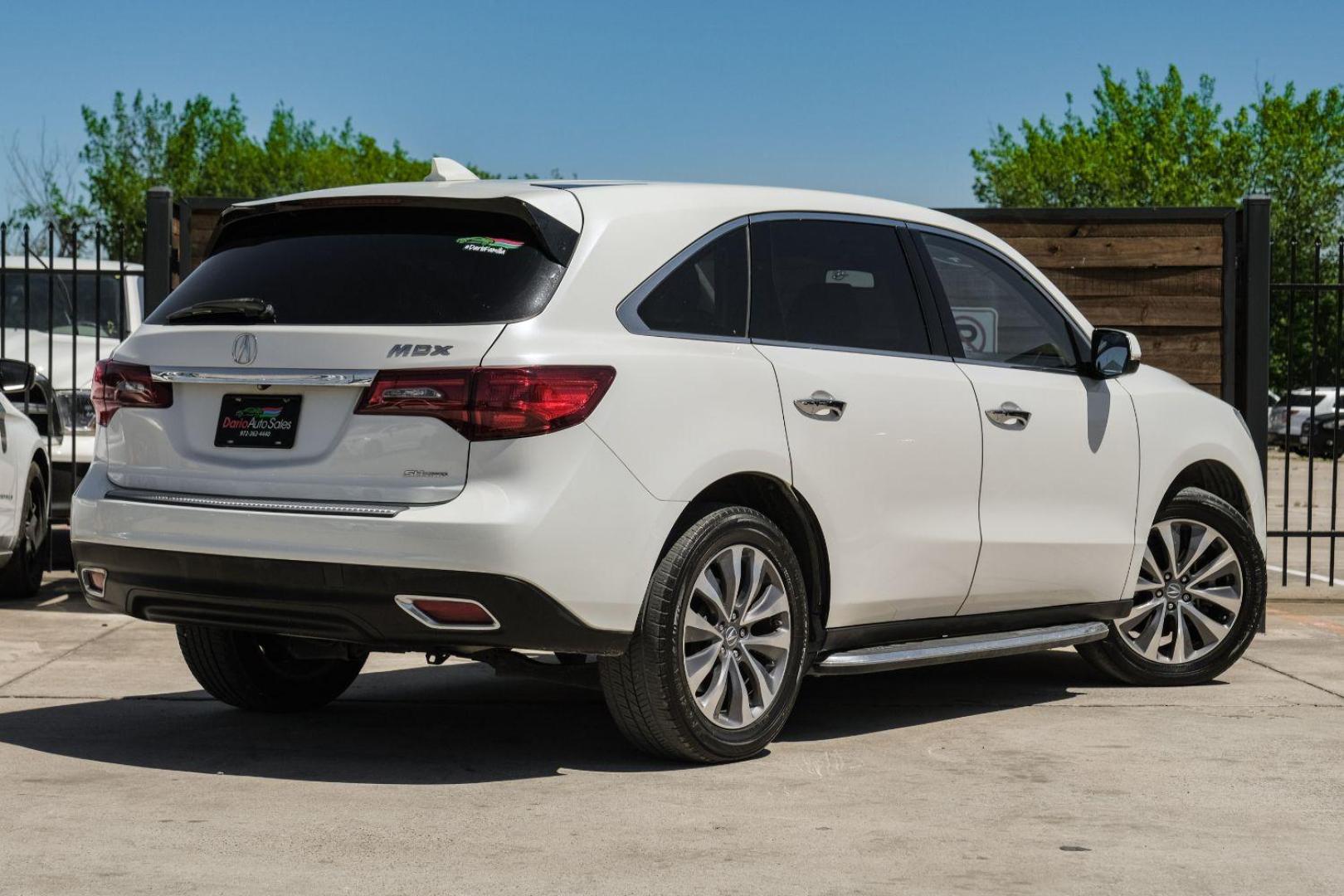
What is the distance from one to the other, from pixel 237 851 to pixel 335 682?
7.58 feet

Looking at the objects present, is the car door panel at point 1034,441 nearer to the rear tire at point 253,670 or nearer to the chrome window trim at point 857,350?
the chrome window trim at point 857,350

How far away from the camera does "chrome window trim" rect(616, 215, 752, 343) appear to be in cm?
537

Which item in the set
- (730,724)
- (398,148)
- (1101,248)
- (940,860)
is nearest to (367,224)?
(730,724)

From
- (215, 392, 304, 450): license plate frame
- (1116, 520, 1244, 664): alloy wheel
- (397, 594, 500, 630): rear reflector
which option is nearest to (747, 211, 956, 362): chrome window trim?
(397, 594, 500, 630): rear reflector

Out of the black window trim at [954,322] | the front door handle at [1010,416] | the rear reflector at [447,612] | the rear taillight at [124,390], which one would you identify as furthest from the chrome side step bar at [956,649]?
the rear taillight at [124,390]

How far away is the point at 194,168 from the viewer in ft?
188

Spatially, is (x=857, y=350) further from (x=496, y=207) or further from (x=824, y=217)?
(x=496, y=207)

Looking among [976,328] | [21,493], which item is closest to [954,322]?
[976,328]

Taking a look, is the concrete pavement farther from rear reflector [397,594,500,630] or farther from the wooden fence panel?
the wooden fence panel

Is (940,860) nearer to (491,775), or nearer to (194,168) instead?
(491,775)

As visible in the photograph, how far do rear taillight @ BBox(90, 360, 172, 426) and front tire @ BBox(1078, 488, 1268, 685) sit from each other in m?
3.84

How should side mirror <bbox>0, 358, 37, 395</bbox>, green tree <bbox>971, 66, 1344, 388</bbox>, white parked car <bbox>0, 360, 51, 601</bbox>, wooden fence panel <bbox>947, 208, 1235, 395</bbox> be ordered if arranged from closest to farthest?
white parked car <bbox>0, 360, 51, 601</bbox> < wooden fence panel <bbox>947, 208, 1235, 395</bbox> < side mirror <bbox>0, 358, 37, 395</bbox> < green tree <bbox>971, 66, 1344, 388</bbox>

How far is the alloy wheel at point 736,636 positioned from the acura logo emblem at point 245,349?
1460 mm

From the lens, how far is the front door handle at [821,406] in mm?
5766
